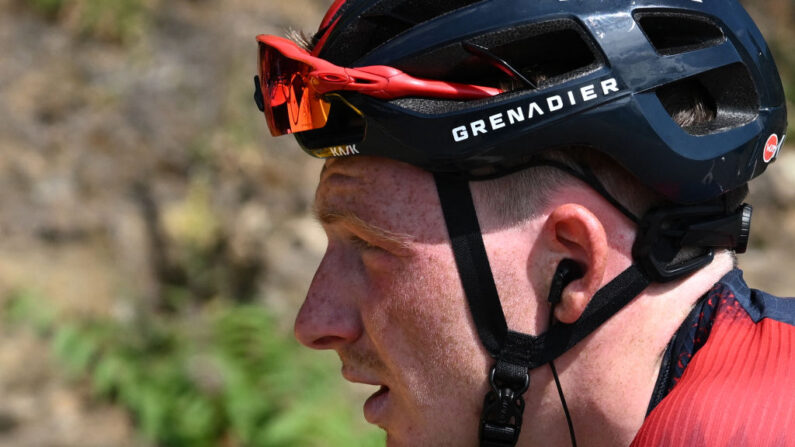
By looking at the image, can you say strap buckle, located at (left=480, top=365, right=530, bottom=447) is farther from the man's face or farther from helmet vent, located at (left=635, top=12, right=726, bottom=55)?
helmet vent, located at (left=635, top=12, right=726, bottom=55)

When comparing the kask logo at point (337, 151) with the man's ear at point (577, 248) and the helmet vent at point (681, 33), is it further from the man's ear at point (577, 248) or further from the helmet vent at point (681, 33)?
the helmet vent at point (681, 33)

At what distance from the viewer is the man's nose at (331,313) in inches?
93.1

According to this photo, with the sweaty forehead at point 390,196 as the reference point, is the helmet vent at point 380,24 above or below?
above

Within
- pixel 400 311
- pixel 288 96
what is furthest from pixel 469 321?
pixel 288 96

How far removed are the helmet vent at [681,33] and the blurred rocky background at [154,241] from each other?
4712 millimetres

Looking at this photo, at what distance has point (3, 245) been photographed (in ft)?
24.9

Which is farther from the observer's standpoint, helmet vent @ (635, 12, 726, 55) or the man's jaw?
the man's jaw

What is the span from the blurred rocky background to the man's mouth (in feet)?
13.0

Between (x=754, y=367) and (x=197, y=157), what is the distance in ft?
22.5

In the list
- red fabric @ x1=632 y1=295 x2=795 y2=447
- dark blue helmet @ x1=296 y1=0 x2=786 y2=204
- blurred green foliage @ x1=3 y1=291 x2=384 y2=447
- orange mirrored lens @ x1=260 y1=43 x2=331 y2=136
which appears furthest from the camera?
blurred green foliage @ x1=3 y1=291 x2=384 y2=447

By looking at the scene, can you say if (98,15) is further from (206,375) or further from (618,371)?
(618,371)

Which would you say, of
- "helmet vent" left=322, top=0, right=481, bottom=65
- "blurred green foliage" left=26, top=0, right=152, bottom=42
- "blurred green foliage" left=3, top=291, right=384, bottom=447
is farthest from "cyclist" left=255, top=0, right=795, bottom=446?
"blurred green foliage" left=26, top=0, right=152, bottom=42

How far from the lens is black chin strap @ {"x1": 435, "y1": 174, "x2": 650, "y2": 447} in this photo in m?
2.19

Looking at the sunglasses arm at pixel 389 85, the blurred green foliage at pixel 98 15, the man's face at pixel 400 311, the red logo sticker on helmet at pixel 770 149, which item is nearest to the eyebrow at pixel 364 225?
the man's face at pixel 400 311
